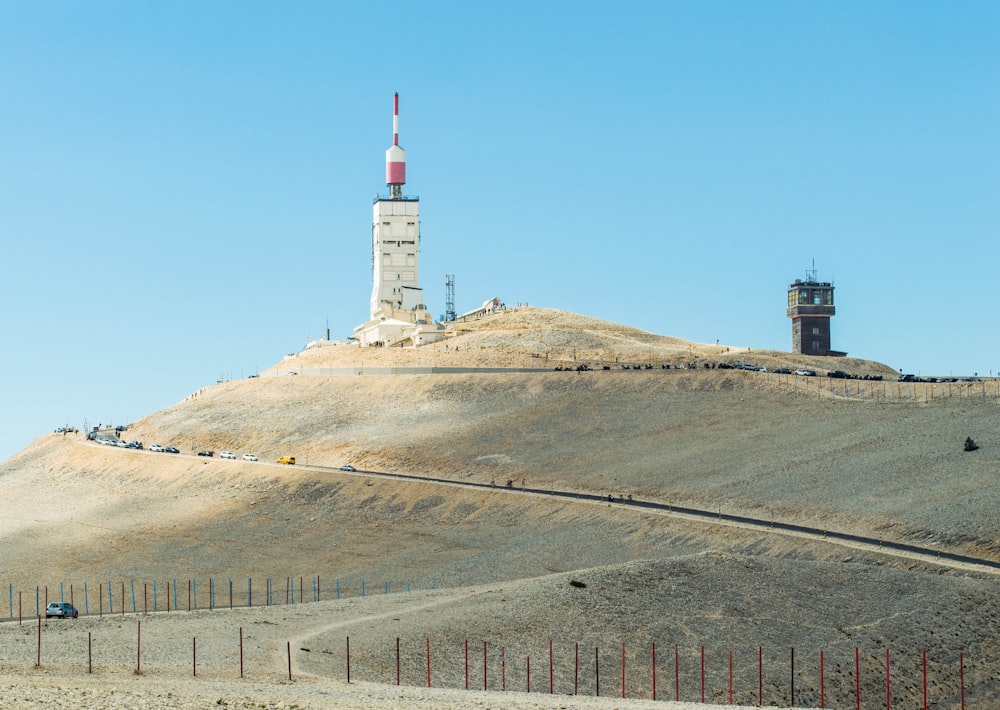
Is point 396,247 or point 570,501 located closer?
point 570,501

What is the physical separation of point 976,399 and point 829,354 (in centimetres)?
6002

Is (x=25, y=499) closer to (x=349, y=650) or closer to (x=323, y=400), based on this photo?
(x=323, y=400)

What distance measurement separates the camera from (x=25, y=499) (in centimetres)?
12962

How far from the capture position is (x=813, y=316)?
610ft

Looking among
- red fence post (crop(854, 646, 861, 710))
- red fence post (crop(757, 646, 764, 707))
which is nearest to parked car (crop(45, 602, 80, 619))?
red fence post (crop(757, 646, 764, 707))

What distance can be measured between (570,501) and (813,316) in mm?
91753

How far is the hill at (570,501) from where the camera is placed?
6419cm

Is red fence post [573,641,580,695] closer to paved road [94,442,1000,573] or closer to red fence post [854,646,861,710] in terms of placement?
red fence post [854,646,861,710]

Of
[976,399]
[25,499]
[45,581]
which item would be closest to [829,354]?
[976,399]

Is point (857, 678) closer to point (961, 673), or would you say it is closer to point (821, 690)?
point (821, 690)

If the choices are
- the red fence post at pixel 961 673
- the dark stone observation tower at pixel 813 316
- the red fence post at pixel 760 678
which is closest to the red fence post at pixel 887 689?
the red fence post at pixel 961 673

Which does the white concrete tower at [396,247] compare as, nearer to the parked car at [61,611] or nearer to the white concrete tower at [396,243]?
the white concrete tower at [396,243]

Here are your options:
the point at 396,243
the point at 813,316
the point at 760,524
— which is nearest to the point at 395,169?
the point at 396,243

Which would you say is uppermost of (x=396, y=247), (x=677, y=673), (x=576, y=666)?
(x=396, y=247)
